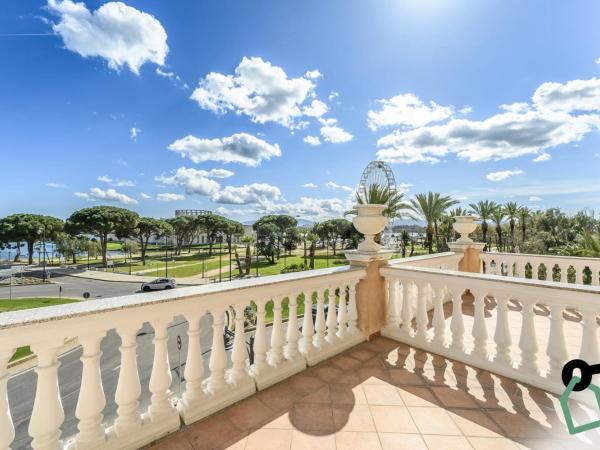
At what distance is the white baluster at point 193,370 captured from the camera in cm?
194

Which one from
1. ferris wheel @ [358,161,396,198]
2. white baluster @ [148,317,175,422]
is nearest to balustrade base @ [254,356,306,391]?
white baluster @ [148,317,175,422]

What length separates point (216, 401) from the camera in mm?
2061

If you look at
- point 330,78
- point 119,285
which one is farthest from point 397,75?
point 119,285

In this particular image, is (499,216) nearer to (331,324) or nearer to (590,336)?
(590,336)

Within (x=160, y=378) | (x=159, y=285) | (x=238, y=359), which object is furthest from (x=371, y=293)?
(x=159, y=285)

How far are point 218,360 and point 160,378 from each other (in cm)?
42

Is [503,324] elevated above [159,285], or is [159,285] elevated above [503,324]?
[503,324]

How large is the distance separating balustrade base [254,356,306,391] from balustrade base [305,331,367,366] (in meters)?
0.12

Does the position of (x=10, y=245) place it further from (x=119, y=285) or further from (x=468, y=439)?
(x=468, y=439)

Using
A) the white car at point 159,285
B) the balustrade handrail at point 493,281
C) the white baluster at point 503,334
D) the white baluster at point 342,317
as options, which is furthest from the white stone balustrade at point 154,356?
the white car at point 159,285

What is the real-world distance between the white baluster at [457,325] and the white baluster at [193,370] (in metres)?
2.48

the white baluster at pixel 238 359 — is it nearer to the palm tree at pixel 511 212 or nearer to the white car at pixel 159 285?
the white car at pixel 159 285

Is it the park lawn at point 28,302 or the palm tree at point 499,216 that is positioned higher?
the palm tree at point 499,216

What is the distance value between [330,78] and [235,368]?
9.34 metres
